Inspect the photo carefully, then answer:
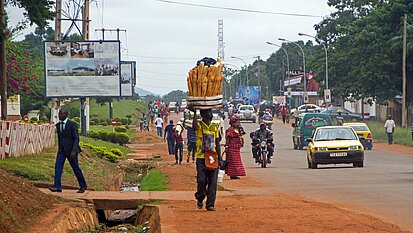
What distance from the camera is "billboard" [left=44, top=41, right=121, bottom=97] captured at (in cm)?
4106

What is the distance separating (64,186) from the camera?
19797mm

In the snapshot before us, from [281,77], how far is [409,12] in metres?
86.4

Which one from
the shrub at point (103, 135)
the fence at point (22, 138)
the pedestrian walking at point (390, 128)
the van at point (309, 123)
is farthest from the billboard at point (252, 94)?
the fence at point (22, 138)

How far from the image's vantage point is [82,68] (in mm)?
41625

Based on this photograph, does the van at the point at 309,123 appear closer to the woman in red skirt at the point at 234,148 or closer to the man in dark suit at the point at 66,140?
the woman in red skirt at the point at 234,148

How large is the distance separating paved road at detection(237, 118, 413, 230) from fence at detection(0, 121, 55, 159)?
264 inches

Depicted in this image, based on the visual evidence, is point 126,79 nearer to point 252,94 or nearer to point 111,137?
point 111,137

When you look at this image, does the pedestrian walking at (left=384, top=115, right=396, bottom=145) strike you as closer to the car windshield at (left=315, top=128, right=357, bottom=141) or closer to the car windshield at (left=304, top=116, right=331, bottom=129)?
the car windshield at (left=304, top=116, right=331, bottom=129)

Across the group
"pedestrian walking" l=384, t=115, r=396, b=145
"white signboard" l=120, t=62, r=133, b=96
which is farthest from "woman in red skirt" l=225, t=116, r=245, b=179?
"white signboard" l=120, t=62, r=133, b=96

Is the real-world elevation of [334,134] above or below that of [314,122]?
below

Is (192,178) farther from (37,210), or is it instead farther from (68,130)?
(37,210)

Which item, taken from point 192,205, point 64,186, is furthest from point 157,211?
point 64,186

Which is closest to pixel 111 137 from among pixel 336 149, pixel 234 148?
pixel 336 149

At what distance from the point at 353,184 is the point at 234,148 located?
353cm
